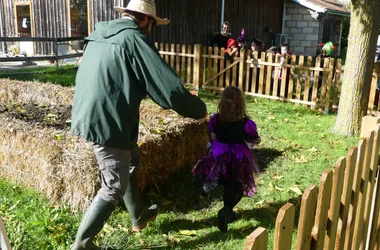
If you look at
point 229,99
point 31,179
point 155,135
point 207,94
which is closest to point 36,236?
point 31,179

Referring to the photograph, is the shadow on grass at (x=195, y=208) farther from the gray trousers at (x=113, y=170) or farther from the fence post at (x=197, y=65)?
the fence post at (x=197, y=65)

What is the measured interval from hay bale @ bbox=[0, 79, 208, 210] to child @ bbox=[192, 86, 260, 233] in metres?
0.85

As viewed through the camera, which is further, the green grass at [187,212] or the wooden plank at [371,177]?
the green grass at [187,212]

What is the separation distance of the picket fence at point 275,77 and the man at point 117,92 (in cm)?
672

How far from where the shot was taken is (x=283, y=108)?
9102 mm

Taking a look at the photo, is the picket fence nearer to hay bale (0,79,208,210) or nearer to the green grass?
the green grass

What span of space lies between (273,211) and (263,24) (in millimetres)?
20206

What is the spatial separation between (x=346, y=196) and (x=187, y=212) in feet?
Result: 6.88

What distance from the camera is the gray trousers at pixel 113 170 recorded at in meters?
2.88

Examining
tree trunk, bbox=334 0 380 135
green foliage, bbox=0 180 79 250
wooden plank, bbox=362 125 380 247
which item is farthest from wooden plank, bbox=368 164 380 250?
tree trunk, bbox=334 0 380 135

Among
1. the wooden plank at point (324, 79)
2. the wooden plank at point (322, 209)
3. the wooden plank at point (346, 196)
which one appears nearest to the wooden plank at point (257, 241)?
the wooden plank at point (322, 209)

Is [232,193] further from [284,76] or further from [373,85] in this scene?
[284,76]

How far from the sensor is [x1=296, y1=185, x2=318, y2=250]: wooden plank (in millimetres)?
1639

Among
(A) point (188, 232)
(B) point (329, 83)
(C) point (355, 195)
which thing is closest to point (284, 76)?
(B) point (329, 83)
